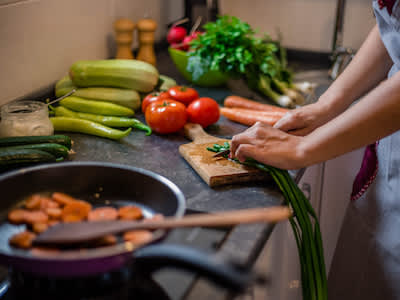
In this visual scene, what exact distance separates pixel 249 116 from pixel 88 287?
0.82m

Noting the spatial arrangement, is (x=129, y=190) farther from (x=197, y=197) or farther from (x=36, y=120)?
(x=36, y=120)

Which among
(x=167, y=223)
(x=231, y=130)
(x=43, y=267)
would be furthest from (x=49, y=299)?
(x=231, y=130)

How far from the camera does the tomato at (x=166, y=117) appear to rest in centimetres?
124

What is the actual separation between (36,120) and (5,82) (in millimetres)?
238

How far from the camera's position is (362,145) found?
33.5 inches

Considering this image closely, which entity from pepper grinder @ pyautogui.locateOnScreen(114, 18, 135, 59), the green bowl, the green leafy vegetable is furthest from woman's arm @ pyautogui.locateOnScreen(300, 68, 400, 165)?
pepper grinder @ pyautogui.locateOnScreen(114, 18, 135, 59)

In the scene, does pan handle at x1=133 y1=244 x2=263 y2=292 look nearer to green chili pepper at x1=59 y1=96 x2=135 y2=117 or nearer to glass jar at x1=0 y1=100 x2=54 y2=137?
glass jar at x1=0 y1=100 x2=54 y2=137

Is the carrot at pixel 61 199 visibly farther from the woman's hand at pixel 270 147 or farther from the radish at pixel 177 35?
the radish at pixel 177 35

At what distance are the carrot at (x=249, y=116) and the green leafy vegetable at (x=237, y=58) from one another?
161 millimetres

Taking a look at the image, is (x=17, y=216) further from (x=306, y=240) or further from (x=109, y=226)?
(x=306, y=240)

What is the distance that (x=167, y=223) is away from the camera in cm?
59

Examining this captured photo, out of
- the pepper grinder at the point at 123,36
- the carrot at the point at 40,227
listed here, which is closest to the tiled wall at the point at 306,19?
the pepper grinder at the point at 123,36

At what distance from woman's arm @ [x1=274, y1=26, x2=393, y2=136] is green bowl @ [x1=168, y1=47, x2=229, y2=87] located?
20.2 inches

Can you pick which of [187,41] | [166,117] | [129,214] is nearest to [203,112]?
[166,117]
